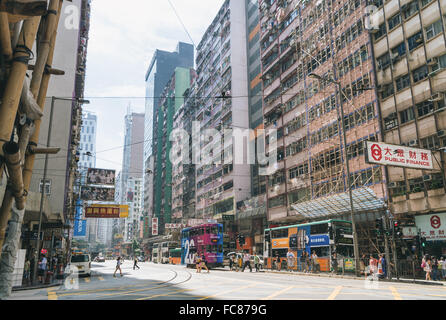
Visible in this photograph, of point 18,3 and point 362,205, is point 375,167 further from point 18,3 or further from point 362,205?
point 18,3

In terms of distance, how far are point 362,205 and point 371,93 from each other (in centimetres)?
981

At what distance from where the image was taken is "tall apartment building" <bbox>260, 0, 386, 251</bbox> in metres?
32.4

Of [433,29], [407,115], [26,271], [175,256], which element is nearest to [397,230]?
[407,115]

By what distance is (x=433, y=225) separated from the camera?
25766 millimetres

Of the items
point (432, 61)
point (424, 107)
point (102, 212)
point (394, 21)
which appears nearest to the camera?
point (432, 61)

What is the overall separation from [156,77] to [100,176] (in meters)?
125

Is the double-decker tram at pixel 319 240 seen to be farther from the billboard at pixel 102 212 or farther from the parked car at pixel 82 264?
the billboard at pixel 102 212

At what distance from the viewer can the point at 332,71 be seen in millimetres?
37750

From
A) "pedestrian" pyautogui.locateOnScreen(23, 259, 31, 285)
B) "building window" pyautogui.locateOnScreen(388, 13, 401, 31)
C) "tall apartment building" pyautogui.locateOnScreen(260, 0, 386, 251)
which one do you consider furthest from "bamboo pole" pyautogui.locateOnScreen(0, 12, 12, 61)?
"building window" pyautogui.locateOnScreen(388, 13, 401, 31)

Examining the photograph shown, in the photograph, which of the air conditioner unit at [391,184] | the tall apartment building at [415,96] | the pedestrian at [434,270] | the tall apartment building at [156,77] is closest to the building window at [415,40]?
the tall apartment building at [415,96]

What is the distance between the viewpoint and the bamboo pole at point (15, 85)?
2.96 metres

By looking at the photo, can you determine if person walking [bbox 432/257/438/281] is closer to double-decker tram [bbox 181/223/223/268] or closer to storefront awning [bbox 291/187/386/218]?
storefront awning [bbox 291/187/386/218]


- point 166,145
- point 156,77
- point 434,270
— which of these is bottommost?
point 434,270

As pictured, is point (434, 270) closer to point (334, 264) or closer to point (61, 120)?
point (334, 264)
